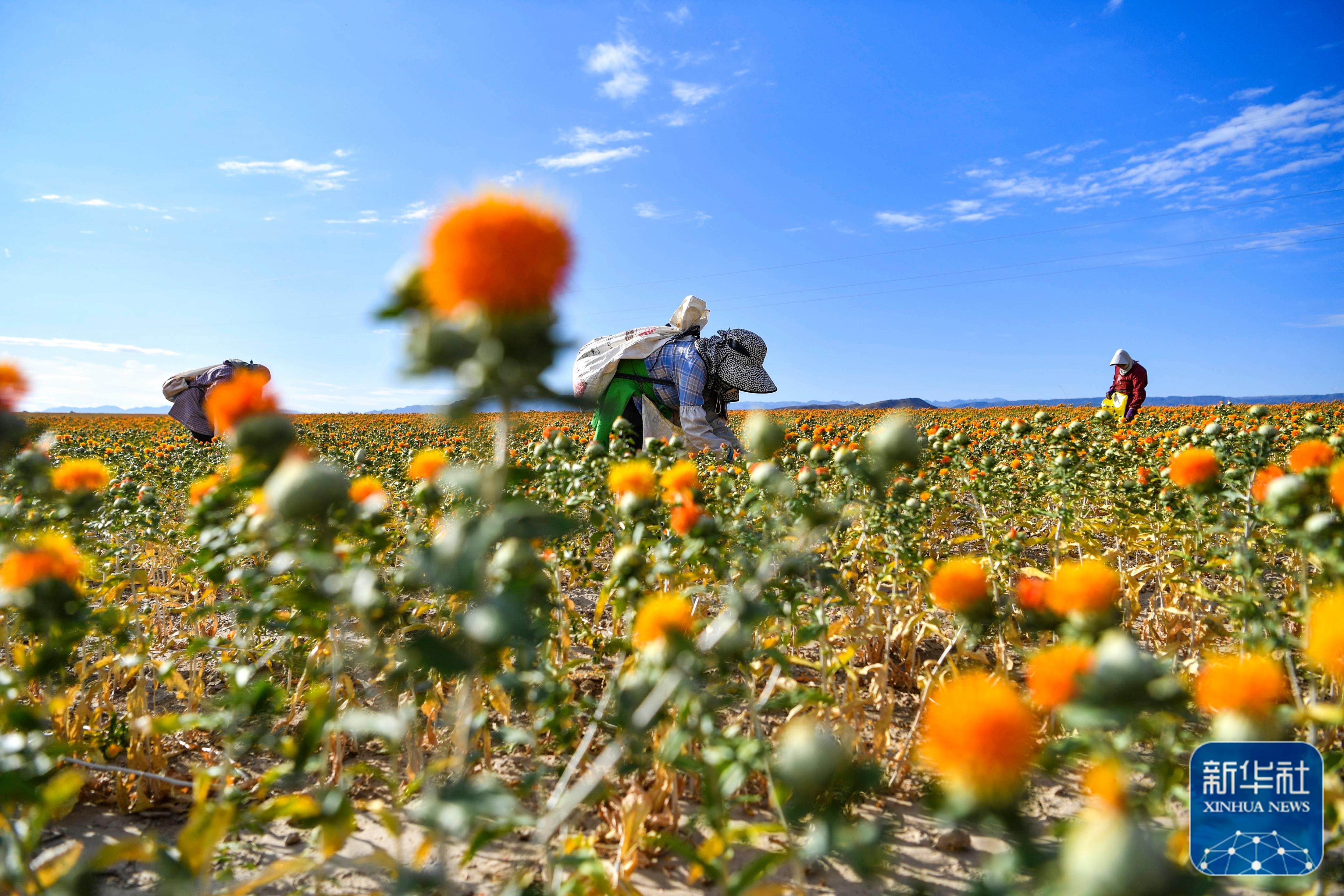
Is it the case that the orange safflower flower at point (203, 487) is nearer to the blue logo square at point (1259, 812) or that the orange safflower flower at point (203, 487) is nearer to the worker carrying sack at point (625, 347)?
the blue logo square at point (1259, 812)

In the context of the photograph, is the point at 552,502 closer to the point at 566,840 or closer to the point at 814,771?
the point at 566,840

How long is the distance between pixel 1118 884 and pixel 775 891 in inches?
35.4

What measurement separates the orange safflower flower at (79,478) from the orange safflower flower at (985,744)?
2.66 m

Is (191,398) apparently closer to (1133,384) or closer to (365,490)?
(365,490)

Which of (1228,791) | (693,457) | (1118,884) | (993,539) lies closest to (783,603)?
(1228,791)

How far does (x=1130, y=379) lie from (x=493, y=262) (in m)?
13.7

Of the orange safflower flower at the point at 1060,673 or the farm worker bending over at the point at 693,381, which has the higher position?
the farm worker bending over at the point at 693,381

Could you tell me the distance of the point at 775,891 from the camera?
1428 mm

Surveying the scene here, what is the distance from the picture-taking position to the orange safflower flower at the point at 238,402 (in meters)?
1.30

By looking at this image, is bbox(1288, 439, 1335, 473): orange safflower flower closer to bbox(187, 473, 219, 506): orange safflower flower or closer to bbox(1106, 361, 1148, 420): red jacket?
bbox(187, 473, 219, 506): orange safflower flower

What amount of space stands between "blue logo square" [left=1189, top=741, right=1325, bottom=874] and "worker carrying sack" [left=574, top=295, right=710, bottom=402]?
6.71 m

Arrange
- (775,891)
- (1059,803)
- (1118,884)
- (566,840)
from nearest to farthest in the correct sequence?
(1118,884) < (775,891) < (566,840) < (1059,803)

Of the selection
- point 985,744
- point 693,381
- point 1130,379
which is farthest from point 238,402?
point 1130,379

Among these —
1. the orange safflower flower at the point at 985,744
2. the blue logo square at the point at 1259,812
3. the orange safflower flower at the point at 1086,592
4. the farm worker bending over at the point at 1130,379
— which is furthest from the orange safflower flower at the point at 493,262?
the farm worker bending over at the point at 1130,379
